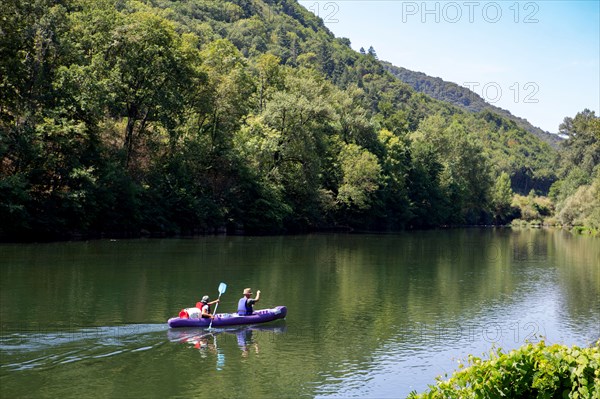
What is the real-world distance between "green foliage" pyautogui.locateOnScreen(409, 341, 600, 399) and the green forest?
39237 millimetres

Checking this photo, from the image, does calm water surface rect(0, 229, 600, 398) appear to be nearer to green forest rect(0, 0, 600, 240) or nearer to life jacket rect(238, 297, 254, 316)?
life jacket rect(238, 297, 254, 316)

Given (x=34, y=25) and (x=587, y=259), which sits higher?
(x=34, y=25)

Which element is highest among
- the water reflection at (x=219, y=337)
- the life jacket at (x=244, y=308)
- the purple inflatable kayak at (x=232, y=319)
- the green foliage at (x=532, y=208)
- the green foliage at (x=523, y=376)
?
the green foliage at (x=532, y=208)

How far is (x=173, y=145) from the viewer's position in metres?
59.6

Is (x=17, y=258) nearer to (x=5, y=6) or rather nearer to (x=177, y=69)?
(x=5, y=6)

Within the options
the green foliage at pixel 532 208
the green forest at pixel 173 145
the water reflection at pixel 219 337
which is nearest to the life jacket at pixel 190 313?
the water reflection at pixel 219 337

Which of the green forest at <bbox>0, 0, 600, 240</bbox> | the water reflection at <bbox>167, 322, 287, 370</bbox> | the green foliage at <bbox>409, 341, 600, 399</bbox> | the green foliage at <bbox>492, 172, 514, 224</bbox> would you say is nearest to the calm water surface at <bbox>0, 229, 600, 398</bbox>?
the water reflection at <bbox>167, 322, 287, 370</bbox>

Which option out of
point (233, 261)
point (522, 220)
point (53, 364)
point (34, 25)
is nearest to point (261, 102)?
point (34, 25)

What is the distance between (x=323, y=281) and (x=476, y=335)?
1222cm

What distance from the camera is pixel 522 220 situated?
450ft

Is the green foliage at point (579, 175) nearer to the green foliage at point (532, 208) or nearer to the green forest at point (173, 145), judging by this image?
the green forest at point (173, 145)

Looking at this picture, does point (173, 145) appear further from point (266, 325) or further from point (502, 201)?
point (502, 201)

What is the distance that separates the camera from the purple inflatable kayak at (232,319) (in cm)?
2158

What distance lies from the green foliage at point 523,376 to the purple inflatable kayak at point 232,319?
14.8 meters
